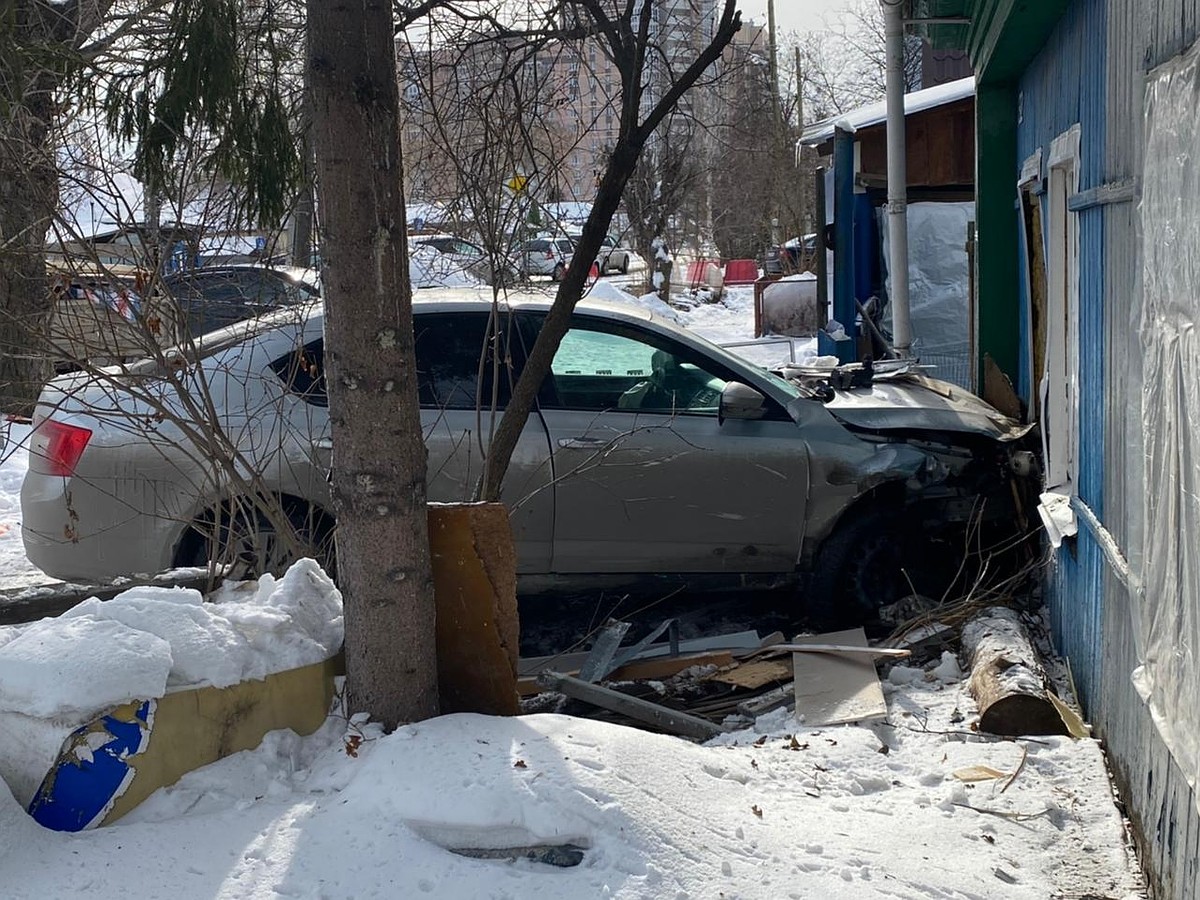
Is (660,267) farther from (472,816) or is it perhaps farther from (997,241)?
(472,816)

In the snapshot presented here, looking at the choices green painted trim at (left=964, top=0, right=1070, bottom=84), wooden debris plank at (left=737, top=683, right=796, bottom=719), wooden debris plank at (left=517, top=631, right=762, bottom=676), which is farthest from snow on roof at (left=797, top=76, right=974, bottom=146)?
wooden debris plank at (left=737, top=683, right=796, bottom=719)

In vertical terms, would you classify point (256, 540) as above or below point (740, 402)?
below

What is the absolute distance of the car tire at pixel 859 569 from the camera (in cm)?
611

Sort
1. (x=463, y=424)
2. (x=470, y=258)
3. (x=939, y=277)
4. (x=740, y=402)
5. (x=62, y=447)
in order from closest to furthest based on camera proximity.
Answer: (x=62, y=447), (x=463, y=424), (x=740, y=402), (x=470, y=258), (x=939, y=277)

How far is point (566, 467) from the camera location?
5.86m

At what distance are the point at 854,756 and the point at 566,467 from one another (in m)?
2.11

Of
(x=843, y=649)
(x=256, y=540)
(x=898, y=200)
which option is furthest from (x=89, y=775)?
(x=898, y=200)

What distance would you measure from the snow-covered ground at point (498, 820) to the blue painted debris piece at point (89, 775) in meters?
0.05

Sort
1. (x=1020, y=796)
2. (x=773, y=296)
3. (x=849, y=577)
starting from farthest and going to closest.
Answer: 1. (x=773, y=296)
2. (x=849, y=577)
3. (x=1020, y=796)

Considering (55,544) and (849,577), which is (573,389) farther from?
(55,544)

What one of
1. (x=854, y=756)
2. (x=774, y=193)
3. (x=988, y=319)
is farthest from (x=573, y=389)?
(x=774, y=193)

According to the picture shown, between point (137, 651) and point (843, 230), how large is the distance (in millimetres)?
10684

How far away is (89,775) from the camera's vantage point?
3.07 metres

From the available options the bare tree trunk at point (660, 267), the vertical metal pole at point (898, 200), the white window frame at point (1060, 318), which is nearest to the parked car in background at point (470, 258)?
the white window frame at point (1060, 318)
